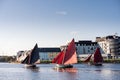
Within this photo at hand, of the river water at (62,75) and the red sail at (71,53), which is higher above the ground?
the red sail at (71,53)

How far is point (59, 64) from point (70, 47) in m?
11.8

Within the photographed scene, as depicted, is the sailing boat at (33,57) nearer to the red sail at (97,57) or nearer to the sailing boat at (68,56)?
the sailing boat at (68,56)

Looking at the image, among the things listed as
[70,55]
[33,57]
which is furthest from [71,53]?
[33,57]

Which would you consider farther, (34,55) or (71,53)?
(34,55)

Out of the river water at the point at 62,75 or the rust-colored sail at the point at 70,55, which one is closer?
the river water at the point at 62,75

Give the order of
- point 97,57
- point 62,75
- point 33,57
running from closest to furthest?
point 62,75
point 33,57
point 97,57

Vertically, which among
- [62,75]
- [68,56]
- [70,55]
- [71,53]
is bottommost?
[62,75]

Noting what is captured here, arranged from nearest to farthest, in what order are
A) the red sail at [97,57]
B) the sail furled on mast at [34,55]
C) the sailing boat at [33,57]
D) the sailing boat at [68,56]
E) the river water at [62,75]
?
the river water at [62,75] < the sailing boat at [68,56] < the sail furled on mast at [34,55] < the sailing boat at [33,57] < the red sail at [97,57]

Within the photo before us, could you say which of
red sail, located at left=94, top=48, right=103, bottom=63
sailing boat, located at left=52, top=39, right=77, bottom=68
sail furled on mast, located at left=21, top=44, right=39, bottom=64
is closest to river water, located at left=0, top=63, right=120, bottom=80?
sailing boat, located at left=52, top=39, right=77, bottom=68

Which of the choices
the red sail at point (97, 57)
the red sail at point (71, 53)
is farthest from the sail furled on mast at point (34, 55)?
the red sail at point (97, 57)

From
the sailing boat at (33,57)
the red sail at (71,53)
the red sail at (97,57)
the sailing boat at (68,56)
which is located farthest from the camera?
the red sail at (97,57)

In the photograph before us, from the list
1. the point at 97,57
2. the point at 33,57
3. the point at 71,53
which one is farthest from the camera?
the point at 97,57

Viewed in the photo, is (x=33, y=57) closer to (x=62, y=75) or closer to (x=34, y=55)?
(x=34, y=55)

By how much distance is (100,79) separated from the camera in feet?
215
